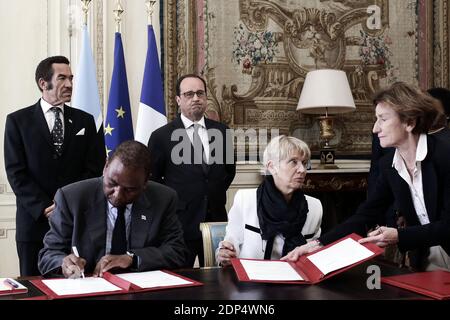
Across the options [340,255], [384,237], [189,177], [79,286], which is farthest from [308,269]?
[189,177]

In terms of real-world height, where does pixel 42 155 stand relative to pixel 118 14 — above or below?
below

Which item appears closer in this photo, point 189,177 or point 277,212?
point 277,212

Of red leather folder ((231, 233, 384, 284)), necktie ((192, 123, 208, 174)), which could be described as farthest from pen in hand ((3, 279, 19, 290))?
necktie ((192, 123, 208, 174))

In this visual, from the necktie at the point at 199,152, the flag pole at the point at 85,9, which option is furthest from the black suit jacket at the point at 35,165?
the flag pole at the point at 85,9

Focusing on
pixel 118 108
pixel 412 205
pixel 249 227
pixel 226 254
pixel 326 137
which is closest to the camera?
pixel 226 254

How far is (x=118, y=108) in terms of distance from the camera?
4.34 m

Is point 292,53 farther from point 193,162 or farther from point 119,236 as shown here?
point 119,236

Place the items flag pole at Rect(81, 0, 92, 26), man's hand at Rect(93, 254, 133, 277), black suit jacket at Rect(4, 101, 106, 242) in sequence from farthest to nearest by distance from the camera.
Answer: flag pole at Rect(81, 0, 92, 26), black suit jacket at Rect(4, 101, 106, 242), man's hand at Rect(93, 254, 133, 277)

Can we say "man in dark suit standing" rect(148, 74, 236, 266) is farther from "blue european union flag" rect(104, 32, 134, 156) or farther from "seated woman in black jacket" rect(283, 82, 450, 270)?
"seated woman in black jacket" rect(283, 82, 450, 270)

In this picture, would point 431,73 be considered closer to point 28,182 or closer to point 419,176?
point 419,176

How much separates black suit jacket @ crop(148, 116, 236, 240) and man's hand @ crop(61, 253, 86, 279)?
144cm

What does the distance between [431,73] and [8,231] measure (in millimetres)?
4079

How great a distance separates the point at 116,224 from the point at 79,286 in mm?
434

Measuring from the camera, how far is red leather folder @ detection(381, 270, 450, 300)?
1.60 meters
